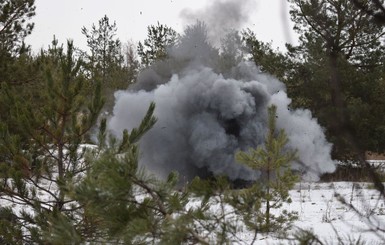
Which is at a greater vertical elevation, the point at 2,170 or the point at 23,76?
the point at 23,76

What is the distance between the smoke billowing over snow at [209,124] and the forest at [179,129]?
4 cm

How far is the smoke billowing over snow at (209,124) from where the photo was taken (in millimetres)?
13156

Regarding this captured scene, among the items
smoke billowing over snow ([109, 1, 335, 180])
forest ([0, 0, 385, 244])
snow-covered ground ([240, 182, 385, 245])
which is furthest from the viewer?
smoke billowing over snow ([109, 1, 335, 180])

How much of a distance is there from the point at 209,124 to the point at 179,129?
115 cm

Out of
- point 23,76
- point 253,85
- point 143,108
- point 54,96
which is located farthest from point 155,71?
point 54,96

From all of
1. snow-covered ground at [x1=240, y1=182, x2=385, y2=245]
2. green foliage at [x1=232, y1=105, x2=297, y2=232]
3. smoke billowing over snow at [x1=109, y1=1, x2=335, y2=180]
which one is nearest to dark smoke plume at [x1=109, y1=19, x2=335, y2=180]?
smoke billowing over snow at [x1=109, y1=1, x2=335, y2=180]

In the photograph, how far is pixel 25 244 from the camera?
495 cm

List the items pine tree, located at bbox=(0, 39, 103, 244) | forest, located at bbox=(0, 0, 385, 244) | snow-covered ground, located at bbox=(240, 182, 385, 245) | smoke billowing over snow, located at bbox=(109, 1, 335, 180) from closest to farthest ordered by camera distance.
Result: 1. forest, located at bbox=(0, 0, 385, 244)
2. pine tree, located at bbox=(0, 39, 103, 244)
3. snow-covered ground, located at bbox=(240, 182, 385, 245)
4. smoke billowing over snow, located at bbox=(109, 1, 335, 180)

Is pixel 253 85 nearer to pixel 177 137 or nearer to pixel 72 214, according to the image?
pixel 177 137

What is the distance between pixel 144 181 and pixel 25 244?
349 cm

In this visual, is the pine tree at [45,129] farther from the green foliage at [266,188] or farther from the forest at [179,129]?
the green foliage at [266,188]

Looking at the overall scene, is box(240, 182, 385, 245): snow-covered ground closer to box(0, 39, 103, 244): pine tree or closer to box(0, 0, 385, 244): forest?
box(0, 0, 385, 244): forest

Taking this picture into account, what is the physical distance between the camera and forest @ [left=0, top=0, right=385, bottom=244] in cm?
215

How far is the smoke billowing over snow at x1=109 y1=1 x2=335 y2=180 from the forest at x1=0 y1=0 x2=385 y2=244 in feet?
0.13
